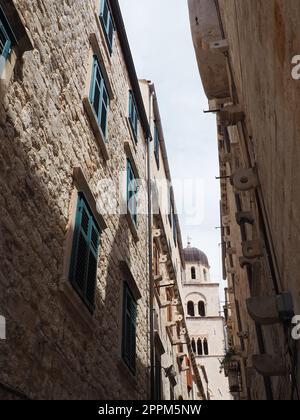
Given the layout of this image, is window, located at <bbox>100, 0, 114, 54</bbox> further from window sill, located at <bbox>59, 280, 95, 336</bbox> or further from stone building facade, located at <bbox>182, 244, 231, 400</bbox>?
stone building facade, located at <bbox>182, 244, 231, 400</bbox>

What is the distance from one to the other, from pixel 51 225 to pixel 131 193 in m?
5.15

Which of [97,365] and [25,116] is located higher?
[25,116]

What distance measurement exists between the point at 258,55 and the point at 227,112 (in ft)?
10.3

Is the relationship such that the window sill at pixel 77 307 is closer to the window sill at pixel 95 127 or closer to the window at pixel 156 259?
the window sill at pixel 95 127

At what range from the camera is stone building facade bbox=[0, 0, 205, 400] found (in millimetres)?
4621

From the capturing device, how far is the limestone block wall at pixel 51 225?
453cm

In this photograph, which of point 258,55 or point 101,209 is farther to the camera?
point 101,209

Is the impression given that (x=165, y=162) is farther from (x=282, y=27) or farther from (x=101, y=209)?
(x=282, y=27)

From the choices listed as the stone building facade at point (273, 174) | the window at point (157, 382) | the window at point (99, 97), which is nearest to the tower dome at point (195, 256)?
the window at point (157, 382)

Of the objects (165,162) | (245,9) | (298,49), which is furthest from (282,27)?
(165,162)

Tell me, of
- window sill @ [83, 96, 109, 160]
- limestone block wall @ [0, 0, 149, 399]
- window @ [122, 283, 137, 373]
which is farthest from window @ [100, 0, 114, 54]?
window @ [122, 283, 137, 373]
